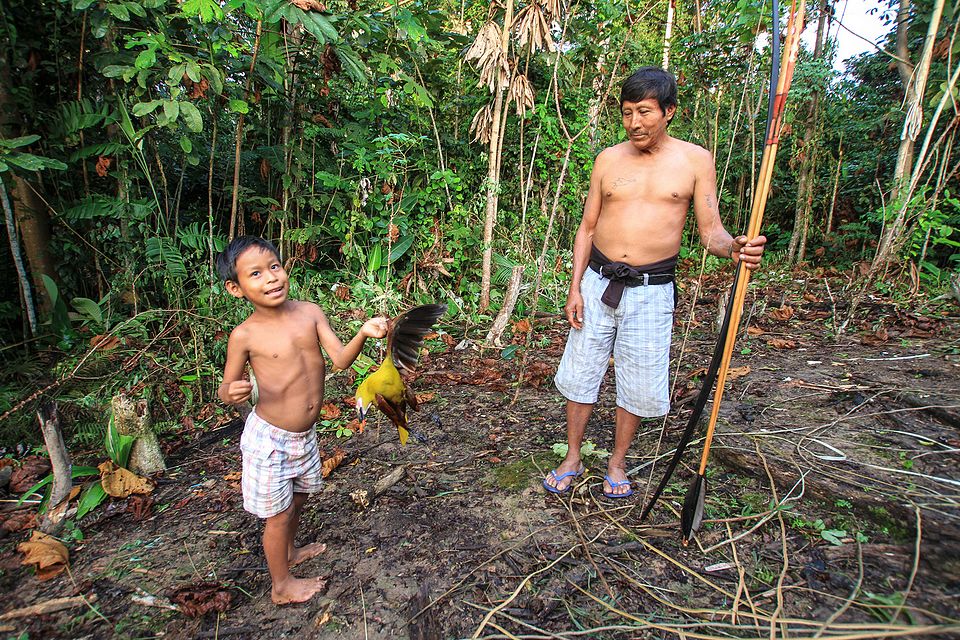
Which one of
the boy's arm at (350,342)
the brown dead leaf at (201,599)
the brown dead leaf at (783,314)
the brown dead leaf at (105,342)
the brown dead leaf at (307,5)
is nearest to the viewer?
the boy's arm at (350,342)

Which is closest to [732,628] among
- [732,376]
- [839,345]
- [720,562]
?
[720,562]

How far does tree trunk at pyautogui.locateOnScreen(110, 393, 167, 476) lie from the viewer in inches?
113

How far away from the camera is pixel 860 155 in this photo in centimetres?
782

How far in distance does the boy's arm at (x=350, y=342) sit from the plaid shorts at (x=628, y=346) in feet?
4.01

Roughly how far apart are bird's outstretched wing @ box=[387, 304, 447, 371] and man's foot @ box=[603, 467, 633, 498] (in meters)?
1.43

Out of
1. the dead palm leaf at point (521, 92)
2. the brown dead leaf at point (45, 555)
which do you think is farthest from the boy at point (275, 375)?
the dead palm leaf at point (521, 92)

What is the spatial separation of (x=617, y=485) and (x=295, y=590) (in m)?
1.64

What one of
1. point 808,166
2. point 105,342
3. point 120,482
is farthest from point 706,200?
point 808,166

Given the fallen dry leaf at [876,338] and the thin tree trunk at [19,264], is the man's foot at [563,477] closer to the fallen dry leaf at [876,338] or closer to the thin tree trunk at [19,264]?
the fallen dry leaf at [876,338]

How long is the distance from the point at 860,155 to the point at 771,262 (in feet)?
6.67

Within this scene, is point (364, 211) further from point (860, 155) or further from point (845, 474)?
point (860, 155)

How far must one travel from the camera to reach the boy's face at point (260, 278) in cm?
185

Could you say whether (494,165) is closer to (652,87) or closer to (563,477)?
(652,87)

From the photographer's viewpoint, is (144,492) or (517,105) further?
(517,105)
